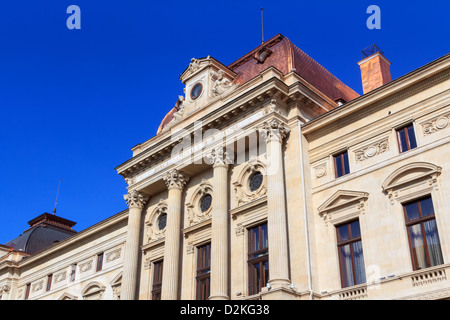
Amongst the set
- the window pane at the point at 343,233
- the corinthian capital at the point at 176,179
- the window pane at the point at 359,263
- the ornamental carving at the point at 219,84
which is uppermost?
the ornamental carving at the point at 219,84

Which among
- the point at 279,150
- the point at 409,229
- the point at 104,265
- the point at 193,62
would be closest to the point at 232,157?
the point at 279,150

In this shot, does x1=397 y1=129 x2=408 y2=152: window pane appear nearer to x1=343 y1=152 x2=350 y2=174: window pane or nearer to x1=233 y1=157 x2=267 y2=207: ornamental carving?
x1=343 y1=152 x2=350 y2=174: window pane

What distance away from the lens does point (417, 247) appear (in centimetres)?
2119

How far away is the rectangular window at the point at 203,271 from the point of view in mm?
27609

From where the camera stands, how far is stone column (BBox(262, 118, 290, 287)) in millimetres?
23184

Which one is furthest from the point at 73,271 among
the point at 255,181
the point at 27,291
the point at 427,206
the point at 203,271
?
the point at 427,206

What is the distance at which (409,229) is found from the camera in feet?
71.3

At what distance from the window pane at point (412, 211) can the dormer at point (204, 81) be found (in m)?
12.9

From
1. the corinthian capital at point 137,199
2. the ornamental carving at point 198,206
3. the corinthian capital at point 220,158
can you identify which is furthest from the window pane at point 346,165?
the corinthian capital at point 137,199

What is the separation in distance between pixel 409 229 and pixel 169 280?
12.4 meters

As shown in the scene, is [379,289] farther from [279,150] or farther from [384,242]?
[279,150]

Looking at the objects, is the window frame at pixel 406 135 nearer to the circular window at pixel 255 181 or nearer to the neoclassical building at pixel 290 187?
the neoclassical building at pixel 290 187

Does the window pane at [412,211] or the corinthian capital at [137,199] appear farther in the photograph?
the corinthian capital at [137,199]

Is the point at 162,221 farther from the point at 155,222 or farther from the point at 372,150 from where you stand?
the point at 372,150
